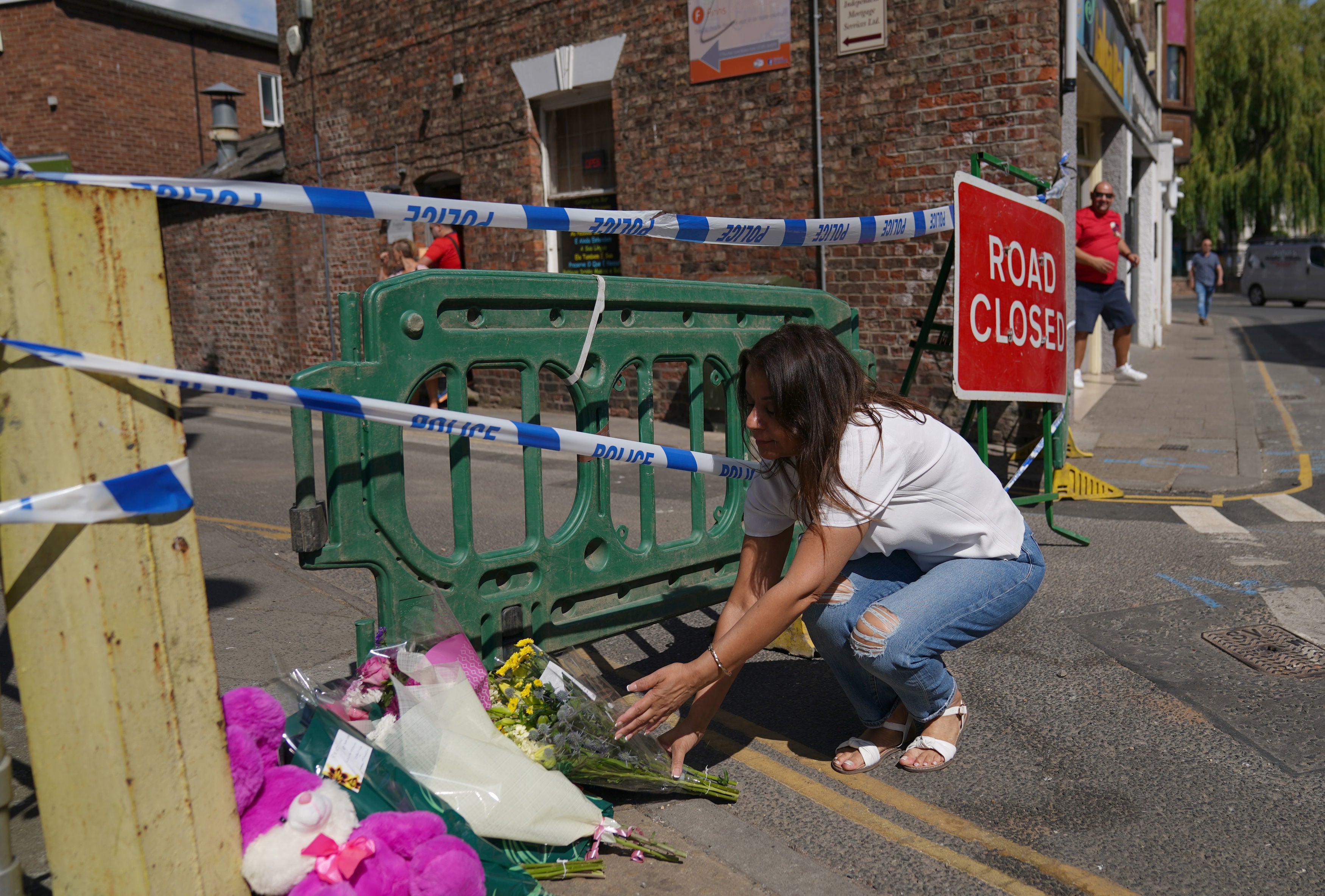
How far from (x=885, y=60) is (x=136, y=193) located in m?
8.01

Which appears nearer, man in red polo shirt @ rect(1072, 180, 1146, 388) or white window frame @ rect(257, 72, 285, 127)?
man in red polo shirt @ rect(1072, 180, 1146, 388)

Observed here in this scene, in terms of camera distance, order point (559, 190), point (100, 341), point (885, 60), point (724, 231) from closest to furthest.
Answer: point (100, 341)
point (724, 231)
point (885, 60)
point (559, 190)

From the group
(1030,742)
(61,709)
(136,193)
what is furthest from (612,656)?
(136,193)

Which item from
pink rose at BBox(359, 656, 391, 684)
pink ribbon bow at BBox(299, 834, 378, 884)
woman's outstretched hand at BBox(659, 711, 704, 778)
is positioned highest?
pink rose at BBox(359, 656, 391, 684)

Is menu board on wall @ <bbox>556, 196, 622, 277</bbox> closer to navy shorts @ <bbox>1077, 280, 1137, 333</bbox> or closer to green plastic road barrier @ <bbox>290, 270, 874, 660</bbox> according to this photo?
navy shorts @ <bbox>1077, 280, 1137, 333</bbox>

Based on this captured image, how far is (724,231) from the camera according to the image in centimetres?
378

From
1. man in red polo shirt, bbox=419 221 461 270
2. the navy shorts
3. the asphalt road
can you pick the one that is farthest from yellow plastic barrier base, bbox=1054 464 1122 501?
man in red polo shirt, bbox=419 221 461 270

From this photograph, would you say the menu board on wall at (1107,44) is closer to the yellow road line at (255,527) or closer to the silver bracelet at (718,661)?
the yellow road line at (255,527)

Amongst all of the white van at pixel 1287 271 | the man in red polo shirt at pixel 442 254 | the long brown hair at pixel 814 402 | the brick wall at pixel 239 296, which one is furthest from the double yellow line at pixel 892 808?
the white van at pixel 1287 271

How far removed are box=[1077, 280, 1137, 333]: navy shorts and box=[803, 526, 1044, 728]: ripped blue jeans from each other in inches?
289

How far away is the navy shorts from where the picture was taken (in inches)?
385

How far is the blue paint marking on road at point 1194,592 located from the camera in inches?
176

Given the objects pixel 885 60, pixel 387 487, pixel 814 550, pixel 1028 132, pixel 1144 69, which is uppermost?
pixel 1144 69

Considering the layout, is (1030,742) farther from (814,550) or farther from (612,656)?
(612,656)
